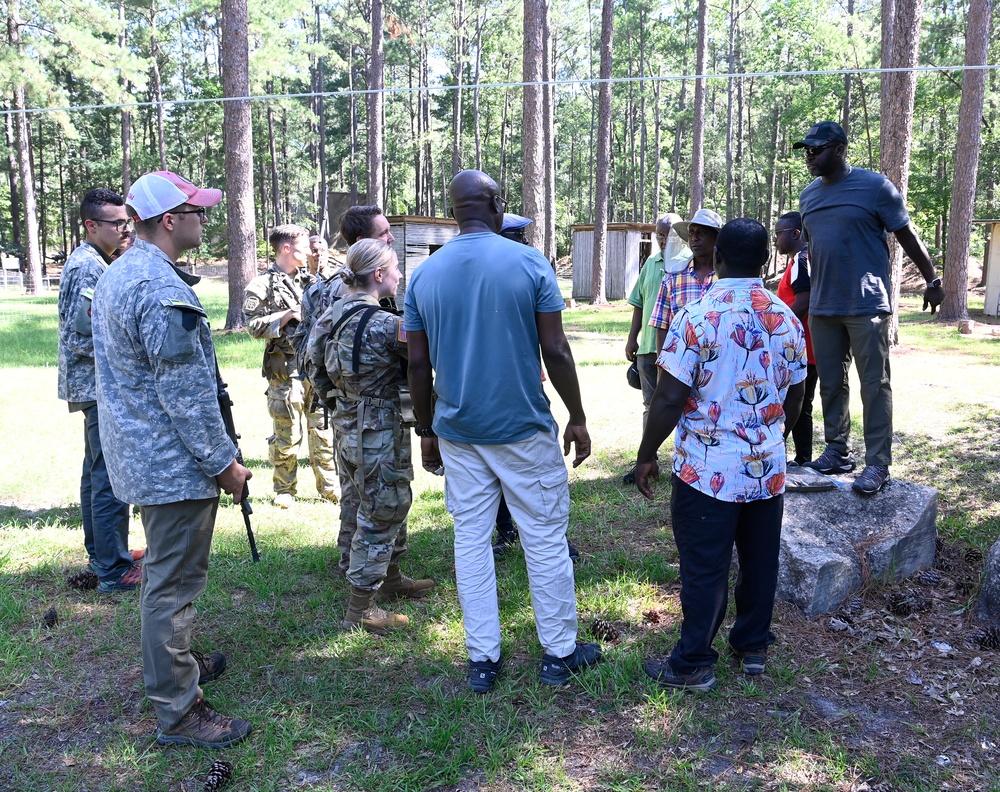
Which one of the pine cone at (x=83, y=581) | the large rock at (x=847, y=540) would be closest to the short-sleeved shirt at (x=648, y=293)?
the large rock at (x=847, y=540)

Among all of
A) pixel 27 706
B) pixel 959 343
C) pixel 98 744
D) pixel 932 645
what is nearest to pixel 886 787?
pixel 932 645

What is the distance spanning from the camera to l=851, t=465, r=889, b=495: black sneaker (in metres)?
4.32

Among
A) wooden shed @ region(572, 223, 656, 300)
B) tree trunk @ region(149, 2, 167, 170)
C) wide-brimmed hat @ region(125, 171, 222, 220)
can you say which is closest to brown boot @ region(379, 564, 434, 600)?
wide-brimmed hat @ region(125, 171, 222, 220)

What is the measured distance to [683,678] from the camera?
3258 mm

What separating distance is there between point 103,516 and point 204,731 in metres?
1.87

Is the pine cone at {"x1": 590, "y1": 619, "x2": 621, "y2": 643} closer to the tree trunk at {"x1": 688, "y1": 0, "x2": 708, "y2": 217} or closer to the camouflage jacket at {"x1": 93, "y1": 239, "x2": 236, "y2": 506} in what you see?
the camouflage jacket at {"x1": 93, "y1": 239, "x2": 236, "y2": 506}

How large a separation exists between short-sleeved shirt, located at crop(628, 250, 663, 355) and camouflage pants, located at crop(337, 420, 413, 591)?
2.50 m

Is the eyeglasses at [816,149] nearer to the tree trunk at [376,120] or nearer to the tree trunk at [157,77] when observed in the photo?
the tree trunk at [376,120]

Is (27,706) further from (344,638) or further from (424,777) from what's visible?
(424,777)

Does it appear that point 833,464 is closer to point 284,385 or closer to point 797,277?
point 797,277

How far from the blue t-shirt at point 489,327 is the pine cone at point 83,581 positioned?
8.78 feet

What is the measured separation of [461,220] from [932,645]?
2.91 metres

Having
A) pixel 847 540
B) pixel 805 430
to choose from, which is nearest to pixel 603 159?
pixel 805 430

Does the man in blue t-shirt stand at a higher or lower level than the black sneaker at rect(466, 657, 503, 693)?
higher
